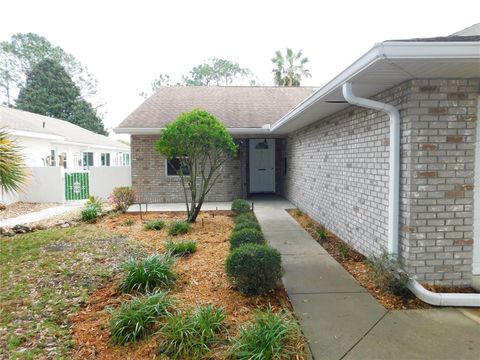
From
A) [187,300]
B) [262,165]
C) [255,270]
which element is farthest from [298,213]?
[187,300]

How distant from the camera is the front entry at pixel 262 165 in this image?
14805 mm

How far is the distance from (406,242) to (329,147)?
12.4 feet

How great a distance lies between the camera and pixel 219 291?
4.05m

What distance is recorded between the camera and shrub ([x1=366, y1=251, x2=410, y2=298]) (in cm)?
387

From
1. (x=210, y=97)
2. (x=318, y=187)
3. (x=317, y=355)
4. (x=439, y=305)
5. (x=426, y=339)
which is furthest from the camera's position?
(x=210, y=97)

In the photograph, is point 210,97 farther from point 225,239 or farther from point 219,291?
point 219,291

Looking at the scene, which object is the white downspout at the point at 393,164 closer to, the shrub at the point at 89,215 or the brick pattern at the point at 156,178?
the shrub at the point at 89,215

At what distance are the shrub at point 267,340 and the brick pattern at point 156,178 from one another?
10.0 meters

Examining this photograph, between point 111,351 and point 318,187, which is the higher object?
point 318,187

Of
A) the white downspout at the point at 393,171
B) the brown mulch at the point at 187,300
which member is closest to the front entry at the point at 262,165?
the brown mulch at the point at 187,300

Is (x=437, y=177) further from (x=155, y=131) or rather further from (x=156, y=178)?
(x=156, y=178)

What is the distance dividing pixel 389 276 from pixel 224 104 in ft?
38.2

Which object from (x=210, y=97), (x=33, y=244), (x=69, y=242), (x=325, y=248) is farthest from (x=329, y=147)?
(x=210, y=97)

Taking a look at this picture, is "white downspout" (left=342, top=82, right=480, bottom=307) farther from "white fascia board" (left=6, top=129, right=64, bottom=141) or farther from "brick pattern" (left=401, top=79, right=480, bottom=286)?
"white fascia board" (left=6, top=129, right=64, bottom=141)
